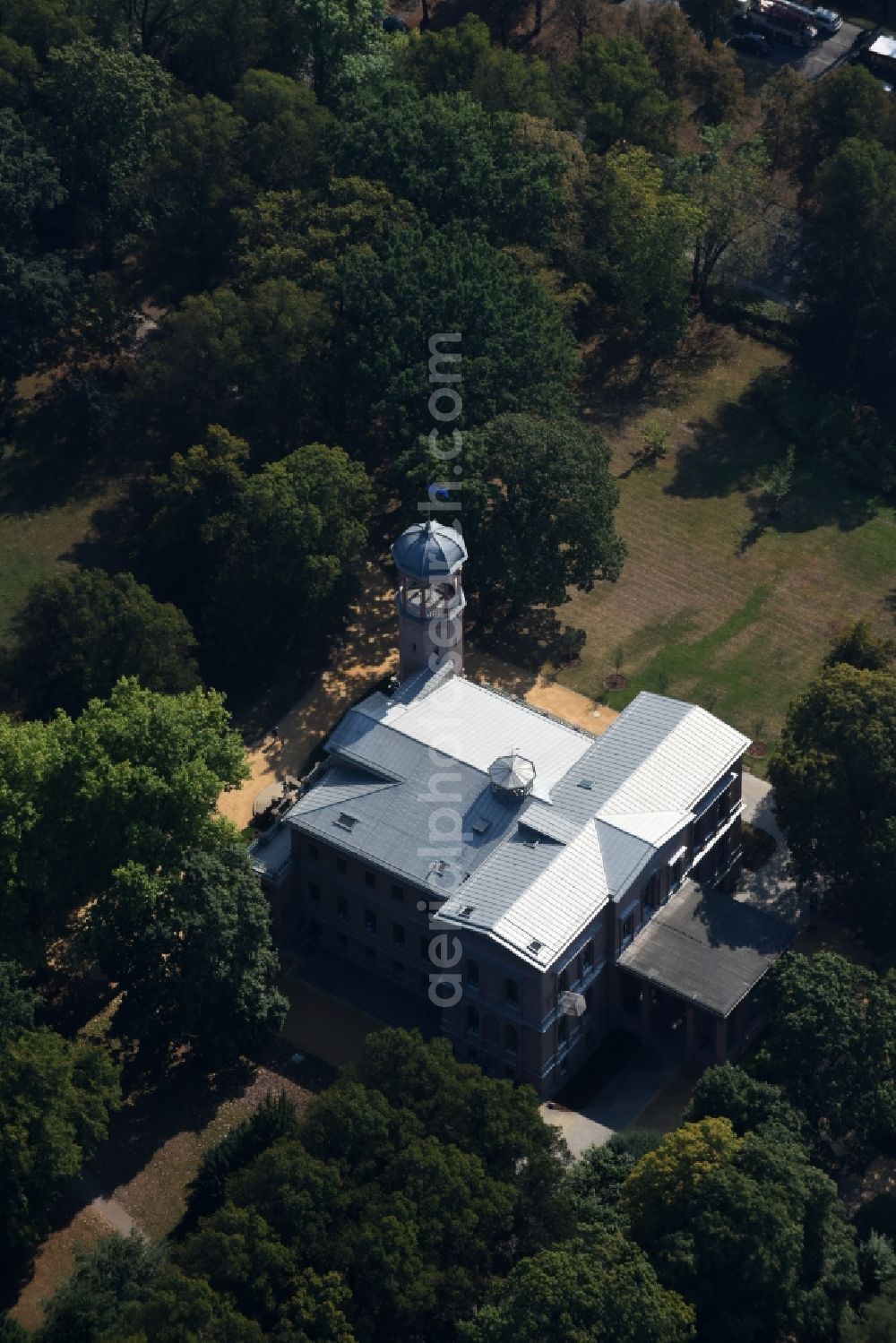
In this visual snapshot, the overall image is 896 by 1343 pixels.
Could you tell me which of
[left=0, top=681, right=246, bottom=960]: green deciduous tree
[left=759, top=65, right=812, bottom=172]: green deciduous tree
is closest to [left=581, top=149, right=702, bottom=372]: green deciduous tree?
[left=759, top=65, right=812, bottom=172]: green deciduous tree

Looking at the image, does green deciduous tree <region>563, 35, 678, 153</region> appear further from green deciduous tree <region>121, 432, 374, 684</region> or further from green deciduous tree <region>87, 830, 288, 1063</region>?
green deciduous tree <region>87, 830, 288, 1063</region>

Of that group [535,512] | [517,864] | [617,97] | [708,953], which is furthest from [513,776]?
[617,97]

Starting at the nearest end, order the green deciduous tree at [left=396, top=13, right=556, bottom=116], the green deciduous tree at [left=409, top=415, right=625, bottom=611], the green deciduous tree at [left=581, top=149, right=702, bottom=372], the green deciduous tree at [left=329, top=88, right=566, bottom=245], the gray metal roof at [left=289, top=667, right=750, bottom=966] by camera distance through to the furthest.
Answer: the gray metal roof at [left=289, top=667, right=750, bottom=966] < the green deciduous tree at [left=409, top=415, right=625, bottom=611] < the green deciduous tree at [left=329, top=88, right=566, bottom=245] < the green deciduous tree at [left=581, top=149, right=702, bottom=372] < the green deciduous tree at [left=396, top=13, right=556, bottom=116]

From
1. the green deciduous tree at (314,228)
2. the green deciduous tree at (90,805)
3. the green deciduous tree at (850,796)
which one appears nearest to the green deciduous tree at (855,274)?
the green deciduous tree at (314,228)

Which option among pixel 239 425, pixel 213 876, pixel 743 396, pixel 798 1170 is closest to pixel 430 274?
pixel 239 425

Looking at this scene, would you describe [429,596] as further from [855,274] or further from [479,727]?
[855,274]
